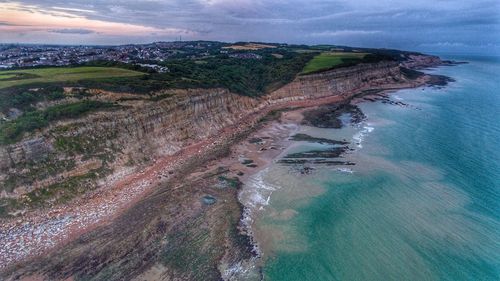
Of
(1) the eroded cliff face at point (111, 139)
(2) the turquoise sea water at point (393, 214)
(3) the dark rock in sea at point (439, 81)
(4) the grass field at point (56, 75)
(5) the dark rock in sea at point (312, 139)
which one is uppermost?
(4) the grass field at point (56, 75)

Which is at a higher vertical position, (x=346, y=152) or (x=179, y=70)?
(x=179, y=70)

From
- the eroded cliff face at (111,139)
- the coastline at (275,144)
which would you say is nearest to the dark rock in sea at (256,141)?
A: the coastline at (275,144)

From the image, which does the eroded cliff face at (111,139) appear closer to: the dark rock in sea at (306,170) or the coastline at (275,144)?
the coastline at (275,144)

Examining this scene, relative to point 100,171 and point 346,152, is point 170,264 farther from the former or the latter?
point 346,152

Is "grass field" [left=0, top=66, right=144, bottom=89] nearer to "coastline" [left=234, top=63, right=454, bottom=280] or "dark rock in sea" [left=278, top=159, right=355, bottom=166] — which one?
"coastline" [left=234, top=63, right=454, bottom=280]

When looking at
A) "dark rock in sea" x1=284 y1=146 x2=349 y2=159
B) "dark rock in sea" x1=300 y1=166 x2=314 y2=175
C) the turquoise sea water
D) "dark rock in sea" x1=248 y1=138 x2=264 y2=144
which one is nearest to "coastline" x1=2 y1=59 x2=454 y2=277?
"dark rock in sea" x1=248 y1=138 x2=264 y2=144

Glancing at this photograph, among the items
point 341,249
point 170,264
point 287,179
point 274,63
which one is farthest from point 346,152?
point 274,63

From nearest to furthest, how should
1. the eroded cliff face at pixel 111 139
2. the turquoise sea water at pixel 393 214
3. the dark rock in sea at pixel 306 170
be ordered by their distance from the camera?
the turquoise sea water at pixel 393 214 < the eroded cliff face at pixel 111 139 < the dark rock in sea at pixel 306 170
